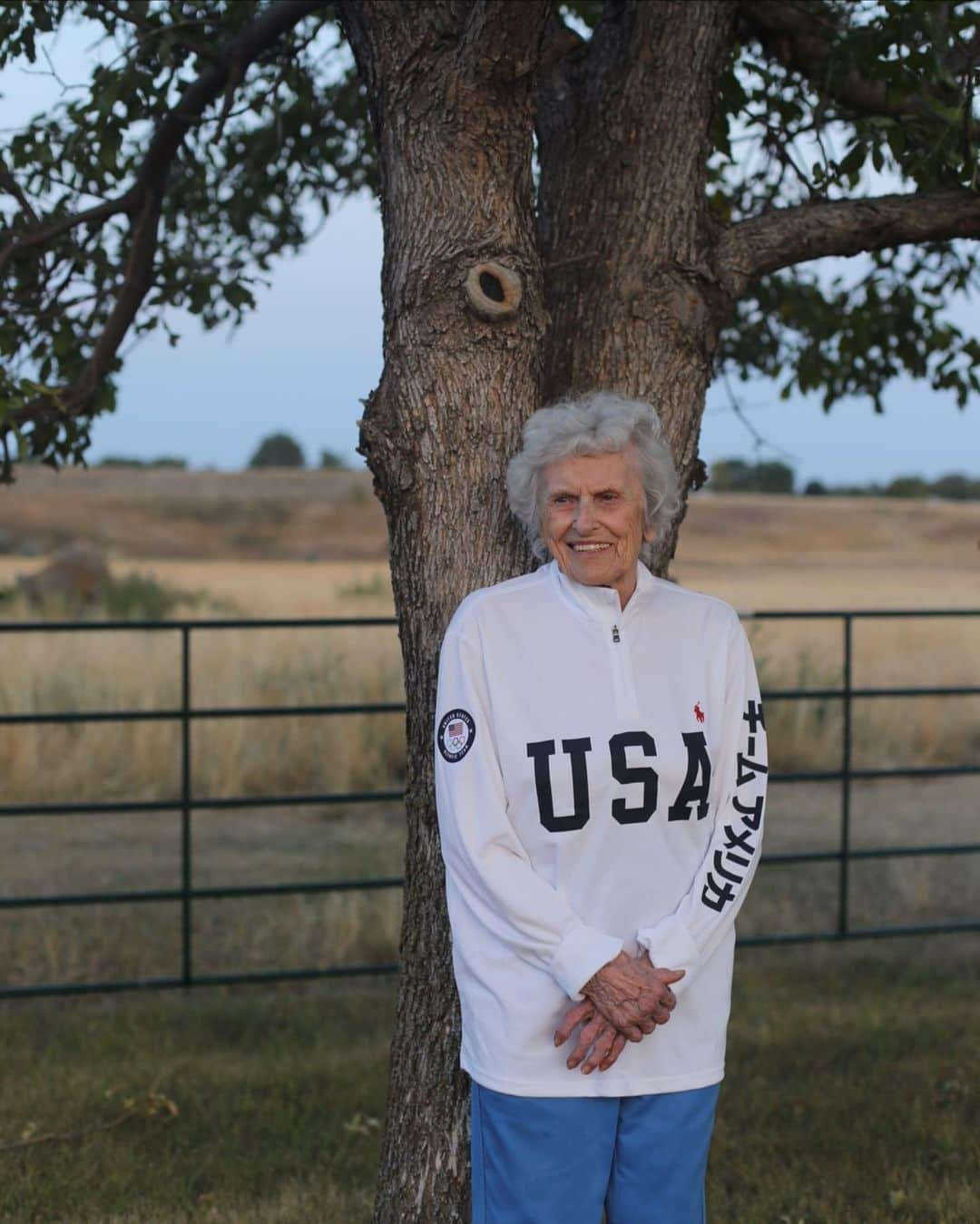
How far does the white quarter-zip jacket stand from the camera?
2299 mm

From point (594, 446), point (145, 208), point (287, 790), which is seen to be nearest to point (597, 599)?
point (594, 446)

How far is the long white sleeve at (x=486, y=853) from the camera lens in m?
2.26

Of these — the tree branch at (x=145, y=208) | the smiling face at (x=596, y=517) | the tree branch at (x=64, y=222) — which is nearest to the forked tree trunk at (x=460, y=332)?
the smiling face at (x=596, y=517)

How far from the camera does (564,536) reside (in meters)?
2.50

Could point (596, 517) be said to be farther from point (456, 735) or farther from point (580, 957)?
point (580, 957)

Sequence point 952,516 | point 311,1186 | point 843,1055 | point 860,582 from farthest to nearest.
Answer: point 952,516 < point 860,582 < point 843,1055 < point 311,1186

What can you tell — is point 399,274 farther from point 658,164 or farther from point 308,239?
point 308,239

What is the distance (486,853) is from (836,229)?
6.05 feet

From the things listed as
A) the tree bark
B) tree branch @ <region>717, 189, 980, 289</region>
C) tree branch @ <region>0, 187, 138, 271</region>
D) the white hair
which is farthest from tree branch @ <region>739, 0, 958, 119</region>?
the white hair

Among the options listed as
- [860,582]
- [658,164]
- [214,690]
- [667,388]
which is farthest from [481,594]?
[860,582]

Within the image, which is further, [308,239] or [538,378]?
[308,239]

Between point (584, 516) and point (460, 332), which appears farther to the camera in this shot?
point (460, 332)

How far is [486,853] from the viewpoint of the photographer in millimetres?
2289

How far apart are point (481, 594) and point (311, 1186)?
83.4 inches
